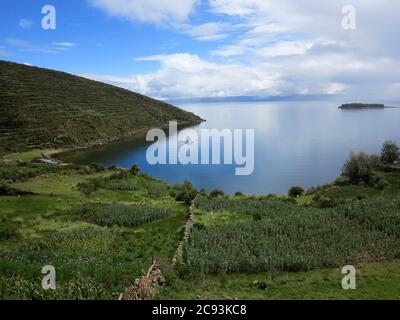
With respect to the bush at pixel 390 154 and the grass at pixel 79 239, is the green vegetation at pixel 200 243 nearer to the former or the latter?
the grass at pixel 79 239

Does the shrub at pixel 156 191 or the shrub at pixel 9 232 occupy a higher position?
the shrub at pixel 156 191

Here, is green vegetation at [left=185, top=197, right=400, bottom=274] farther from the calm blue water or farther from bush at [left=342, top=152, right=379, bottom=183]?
the calm blue water

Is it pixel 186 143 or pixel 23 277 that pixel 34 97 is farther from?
pixel 23 277

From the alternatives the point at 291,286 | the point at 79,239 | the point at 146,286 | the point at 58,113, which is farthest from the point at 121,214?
the point at 58,113

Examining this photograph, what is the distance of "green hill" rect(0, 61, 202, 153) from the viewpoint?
121 meters

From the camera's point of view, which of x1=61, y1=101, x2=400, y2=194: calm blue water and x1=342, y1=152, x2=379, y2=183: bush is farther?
x1=61, y1=101, x2=400, y2=194: calm blue water

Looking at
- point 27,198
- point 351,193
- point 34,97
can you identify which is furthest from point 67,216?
point 34,97

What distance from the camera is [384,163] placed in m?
60.2

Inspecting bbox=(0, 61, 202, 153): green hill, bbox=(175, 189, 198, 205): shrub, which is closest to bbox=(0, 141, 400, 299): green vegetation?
bbox=(175, 189, 198, 205): shrub

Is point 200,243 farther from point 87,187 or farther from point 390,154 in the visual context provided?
point 390,154

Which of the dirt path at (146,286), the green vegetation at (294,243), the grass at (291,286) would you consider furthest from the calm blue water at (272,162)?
the dirt path at (146,286)

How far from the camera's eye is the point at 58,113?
468ft

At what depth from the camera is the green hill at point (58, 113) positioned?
12096 centimetres

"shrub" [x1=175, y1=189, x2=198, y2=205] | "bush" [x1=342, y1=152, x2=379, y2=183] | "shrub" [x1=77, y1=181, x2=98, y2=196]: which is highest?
"bush" [x1=342, y1=152, x2=379, y2=183]
